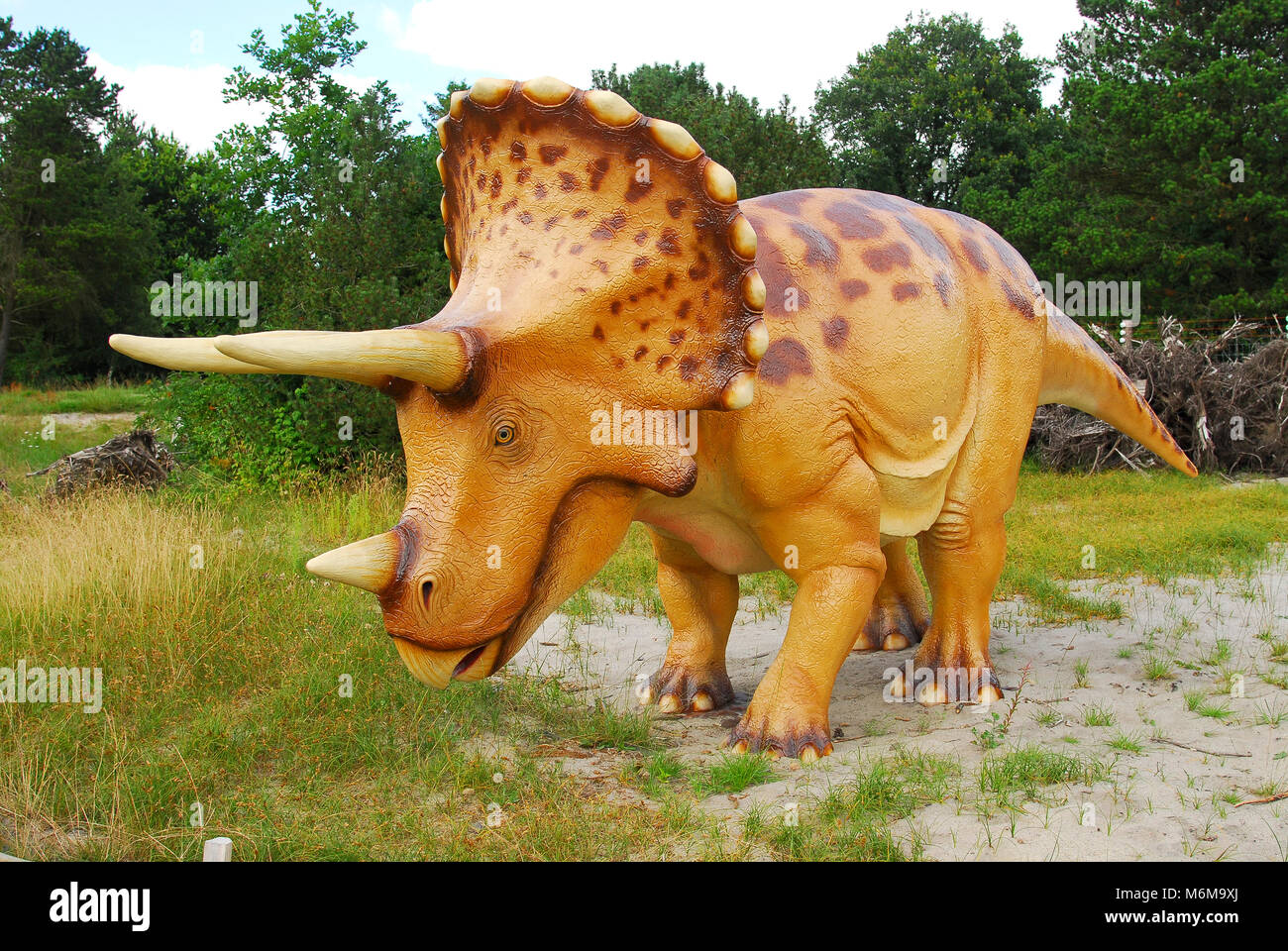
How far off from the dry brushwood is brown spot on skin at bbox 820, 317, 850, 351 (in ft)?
20.3

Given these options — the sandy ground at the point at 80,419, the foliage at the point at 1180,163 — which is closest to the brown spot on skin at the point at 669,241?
the foliage at the point at 1180,163

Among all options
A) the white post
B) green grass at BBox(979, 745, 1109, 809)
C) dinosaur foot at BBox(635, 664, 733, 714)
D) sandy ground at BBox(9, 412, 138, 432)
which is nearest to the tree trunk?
sandy ground at BBox(9, 412, 138, 432)

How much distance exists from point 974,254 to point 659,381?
1.71 metres

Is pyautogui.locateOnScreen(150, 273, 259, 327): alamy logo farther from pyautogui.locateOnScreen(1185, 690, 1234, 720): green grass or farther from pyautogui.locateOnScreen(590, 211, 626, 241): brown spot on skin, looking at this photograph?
pyautogui.locateOnScreen(1185, 690, 1234, 720): green grass

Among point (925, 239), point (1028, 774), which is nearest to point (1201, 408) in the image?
point (925, 239)

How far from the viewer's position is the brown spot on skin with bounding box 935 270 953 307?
11.9ft

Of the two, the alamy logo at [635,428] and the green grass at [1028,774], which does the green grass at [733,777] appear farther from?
the alamy logo at [635,428]

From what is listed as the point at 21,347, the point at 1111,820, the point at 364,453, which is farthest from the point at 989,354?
the point at 21,347

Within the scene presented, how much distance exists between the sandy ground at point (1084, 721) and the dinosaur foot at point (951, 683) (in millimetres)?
71

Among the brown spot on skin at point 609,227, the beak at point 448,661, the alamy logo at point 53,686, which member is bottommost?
the alamy logo at point 53,686

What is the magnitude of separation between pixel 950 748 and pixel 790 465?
1.12 meters

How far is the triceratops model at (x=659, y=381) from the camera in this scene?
2674 mm

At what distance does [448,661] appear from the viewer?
273 cm

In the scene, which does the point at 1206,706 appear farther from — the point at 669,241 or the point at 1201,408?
the point at 1201,408
